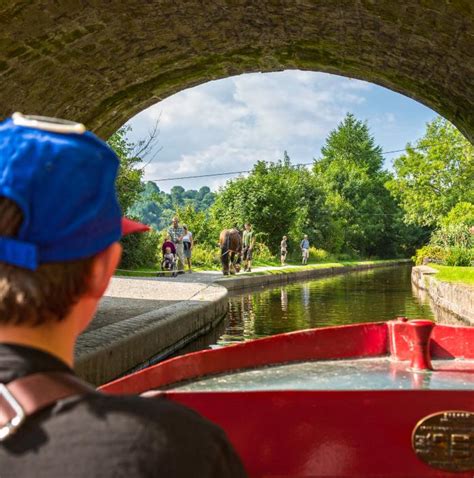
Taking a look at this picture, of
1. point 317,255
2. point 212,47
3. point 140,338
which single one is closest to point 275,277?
point 140,338

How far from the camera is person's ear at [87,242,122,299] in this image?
991 millimetres

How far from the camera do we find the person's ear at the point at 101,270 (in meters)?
0.99

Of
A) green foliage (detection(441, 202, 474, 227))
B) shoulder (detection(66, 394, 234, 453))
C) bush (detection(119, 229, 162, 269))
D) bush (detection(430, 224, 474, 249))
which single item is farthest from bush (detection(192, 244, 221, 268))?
shoulder (detection(66, 394, 234, 453))

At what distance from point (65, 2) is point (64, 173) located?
516cm

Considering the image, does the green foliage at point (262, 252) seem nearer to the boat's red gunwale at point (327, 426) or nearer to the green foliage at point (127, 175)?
the green foliage at point (127, 175)

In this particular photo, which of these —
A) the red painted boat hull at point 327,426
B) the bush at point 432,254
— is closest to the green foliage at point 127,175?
the bush at point 432,254

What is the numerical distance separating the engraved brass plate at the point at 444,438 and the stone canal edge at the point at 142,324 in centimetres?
391

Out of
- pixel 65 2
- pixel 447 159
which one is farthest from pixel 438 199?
pixel 65 2

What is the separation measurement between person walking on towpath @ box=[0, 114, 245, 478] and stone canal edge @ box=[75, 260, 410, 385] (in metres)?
4.99

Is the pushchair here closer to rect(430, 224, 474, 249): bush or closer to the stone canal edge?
the stone canal edge

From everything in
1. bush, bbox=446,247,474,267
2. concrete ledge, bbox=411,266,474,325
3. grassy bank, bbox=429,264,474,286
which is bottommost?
concrete ledge, bbox=411,266,474,325

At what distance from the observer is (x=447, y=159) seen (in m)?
39.5

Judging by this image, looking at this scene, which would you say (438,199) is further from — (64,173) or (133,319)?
(64,173)

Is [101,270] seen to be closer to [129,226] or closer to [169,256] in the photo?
[129,226]
